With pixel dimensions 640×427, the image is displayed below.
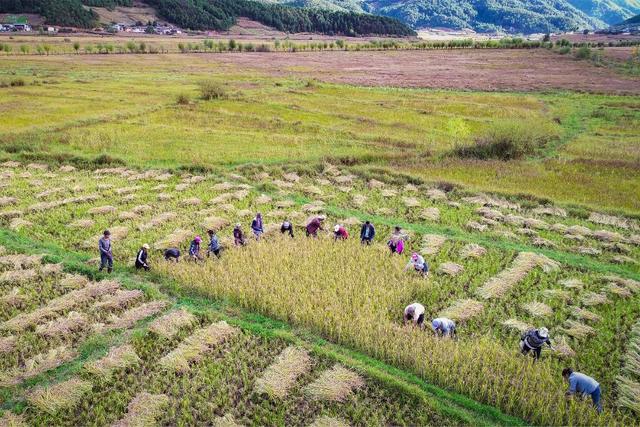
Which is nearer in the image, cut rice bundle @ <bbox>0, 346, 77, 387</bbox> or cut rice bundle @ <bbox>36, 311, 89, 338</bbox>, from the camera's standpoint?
cut rice bundle @ <bbox>0, 346, 77, 387</bbox>

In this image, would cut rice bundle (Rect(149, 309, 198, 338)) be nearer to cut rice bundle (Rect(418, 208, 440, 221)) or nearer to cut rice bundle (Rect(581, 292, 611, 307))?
cut rice bundle (Rect(581, 292, 611, 307))

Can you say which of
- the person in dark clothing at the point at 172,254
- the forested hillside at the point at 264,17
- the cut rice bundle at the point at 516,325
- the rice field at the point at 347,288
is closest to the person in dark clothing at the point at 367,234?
the rice field at the point at 347,288

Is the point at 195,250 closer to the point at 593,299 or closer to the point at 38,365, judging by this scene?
the point at 38,365

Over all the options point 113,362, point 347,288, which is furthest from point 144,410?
point 347,288

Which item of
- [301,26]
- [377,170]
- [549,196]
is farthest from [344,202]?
[301,26]

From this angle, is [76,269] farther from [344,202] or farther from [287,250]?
[344,202]

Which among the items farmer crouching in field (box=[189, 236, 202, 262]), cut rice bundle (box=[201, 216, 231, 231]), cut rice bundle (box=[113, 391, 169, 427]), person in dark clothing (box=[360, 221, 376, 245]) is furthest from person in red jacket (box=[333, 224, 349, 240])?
cut rice bundle (box=[113, 391, 169, 427])

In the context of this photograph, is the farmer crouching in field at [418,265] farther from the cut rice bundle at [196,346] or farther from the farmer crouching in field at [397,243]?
the cut rice bundle at [196,346]
